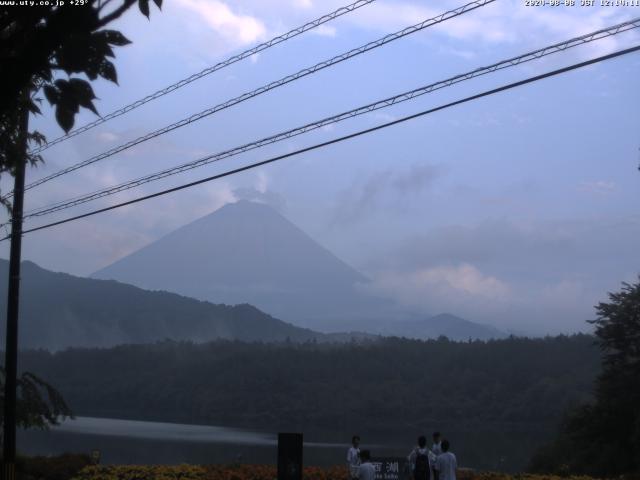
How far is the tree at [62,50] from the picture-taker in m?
5.14

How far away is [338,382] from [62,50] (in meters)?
109

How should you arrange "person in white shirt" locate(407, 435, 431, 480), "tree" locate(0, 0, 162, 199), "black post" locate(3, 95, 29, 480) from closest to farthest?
"tree" locate(0, 0, 162, 199)
"person in white shirt" locate(407, 435, 431, 480)
"black post" locate(3, 95, 29, 480)

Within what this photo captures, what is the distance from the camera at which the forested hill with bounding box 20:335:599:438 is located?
9156cm

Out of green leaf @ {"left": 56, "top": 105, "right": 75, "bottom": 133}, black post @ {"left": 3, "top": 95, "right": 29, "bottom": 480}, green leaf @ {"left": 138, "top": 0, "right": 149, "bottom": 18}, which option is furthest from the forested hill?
green leaf @ {"left": 56, "top": 105, "right": 75, "bottom": 133}

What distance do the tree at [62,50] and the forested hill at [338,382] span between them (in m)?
75.3

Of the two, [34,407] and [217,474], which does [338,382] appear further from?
[217,474]

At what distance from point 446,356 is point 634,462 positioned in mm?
85394

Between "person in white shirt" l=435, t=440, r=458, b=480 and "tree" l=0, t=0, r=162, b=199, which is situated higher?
"tree" l=0, t=0, r=162, b=199

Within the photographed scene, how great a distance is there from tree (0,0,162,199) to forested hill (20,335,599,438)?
7534 centimetres

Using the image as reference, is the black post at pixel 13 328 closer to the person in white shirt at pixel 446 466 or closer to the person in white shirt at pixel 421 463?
the person in white shirt at pixel 421 463

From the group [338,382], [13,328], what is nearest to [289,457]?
[13,328]

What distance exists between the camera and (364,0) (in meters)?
14.1

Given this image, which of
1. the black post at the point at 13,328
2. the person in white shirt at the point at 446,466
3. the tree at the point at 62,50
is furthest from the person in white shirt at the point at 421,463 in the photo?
the tree at the point at 62,50

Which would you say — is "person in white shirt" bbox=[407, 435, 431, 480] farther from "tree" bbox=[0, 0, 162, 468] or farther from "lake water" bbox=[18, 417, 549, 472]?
"lake water" bbox=[18, 417, 549, 472]
